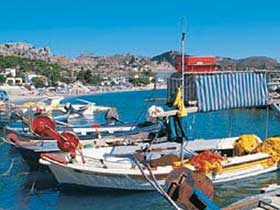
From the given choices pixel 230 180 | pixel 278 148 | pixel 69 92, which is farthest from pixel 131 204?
pixel 69 92

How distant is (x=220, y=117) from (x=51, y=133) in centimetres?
4736

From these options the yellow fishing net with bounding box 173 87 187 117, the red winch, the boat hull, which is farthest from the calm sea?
the yellow fishing net with bounding box 173 87 187 117

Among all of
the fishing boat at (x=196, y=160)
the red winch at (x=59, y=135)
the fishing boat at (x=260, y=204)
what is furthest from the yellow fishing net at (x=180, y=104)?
the fishing boat at (x=260, y=204)

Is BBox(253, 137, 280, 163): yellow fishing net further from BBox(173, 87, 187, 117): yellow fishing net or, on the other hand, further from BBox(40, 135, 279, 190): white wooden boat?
BBox(173, 87, 187, 117): yellow fishing net

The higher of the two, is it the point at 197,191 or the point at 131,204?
the point at 197,191

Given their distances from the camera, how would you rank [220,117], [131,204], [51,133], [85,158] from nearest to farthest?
[131,204]
[85,158]
[51,133]
[220,117]

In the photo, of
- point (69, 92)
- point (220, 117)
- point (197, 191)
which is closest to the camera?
point (197, 191)

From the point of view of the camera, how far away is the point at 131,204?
2216 centimetres

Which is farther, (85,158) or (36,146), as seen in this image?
(36,146)

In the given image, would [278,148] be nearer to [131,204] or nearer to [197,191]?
[131,204]

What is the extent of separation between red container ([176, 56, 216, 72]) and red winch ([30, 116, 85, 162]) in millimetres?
6186

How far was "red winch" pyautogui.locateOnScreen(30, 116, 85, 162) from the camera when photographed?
81.3 feet

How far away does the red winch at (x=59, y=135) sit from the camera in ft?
81.3

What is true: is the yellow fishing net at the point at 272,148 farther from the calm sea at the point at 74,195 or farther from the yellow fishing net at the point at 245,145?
the calm sea at the point at 74,195
